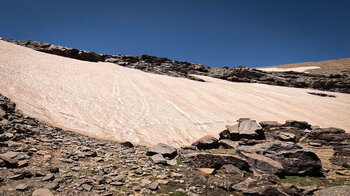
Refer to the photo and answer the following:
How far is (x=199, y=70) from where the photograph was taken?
123ft

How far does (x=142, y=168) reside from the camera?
4.76 meters

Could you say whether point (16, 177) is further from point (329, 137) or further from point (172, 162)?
point (329, 137)

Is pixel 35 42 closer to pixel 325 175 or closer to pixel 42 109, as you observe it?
pixel 42 109

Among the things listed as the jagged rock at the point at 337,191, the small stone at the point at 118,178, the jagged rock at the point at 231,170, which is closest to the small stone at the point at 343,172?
the jagged rock at the point at 337,191

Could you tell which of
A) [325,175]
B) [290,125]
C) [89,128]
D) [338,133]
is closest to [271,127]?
[290,125]

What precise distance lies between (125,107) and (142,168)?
6.64 m

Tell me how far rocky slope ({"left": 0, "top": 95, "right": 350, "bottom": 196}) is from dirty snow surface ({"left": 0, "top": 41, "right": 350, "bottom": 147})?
158 cm

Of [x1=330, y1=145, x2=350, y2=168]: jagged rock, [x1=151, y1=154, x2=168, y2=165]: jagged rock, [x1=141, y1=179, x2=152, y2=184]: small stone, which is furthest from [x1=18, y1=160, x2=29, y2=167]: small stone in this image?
[x1=330, y1=145, x2=350, y2=168]: jagged rock

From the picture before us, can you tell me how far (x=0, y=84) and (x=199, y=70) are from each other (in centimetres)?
3199

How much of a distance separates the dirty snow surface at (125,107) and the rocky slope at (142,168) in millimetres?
1577

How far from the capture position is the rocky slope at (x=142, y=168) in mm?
3662

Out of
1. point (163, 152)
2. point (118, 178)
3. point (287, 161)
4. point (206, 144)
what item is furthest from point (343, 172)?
point (118, 178)

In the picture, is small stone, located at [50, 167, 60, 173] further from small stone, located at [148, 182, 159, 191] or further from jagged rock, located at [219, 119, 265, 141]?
jagged rock, located at [219, 119, 265, 141]

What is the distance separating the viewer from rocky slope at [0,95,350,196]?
12.0 feet
